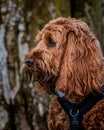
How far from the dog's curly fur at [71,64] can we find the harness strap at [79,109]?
0.14ft

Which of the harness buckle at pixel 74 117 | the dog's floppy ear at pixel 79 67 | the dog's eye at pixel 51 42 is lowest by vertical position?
the harness buckle at pixel 74 117

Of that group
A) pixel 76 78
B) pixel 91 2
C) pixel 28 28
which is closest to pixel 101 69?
pixel 76 78

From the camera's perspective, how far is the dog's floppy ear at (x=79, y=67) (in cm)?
653

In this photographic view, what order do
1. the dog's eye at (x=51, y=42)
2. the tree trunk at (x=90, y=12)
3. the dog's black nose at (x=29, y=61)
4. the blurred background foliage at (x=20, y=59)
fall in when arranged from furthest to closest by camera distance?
the tree trunk at (x=90, y=12)
the blurred background foliage at (x=20, y=59)
the dog's eye at (x=51, y=42)
the dog's black nose at (x=29, y=61)

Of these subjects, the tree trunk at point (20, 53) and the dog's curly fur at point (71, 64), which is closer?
the dog's curly fur at point (71, 64)

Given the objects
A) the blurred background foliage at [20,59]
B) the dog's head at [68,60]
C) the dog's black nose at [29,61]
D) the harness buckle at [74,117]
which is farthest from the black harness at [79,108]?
the blurred background foliage at [20,59]

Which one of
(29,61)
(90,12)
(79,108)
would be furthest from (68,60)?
(90,12)

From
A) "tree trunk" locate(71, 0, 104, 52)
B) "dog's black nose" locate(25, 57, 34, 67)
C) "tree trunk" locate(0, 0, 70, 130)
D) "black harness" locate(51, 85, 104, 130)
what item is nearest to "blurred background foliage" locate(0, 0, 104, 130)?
"tree trunk" locate(0, 0, 70, 130)

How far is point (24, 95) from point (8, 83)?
0.99 feet

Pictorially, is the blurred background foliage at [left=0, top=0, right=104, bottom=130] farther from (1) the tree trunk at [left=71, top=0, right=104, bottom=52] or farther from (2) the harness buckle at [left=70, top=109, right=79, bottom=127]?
(2) the harness buckle at [left=70, top=109, right=79, bottom=127]

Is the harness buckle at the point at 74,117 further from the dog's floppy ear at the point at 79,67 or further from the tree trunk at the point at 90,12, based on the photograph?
the tree trunk at the point at 90,12

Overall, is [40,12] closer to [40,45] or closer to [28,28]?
[28,28]

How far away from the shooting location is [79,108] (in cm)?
675

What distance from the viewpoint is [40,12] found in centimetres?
949
